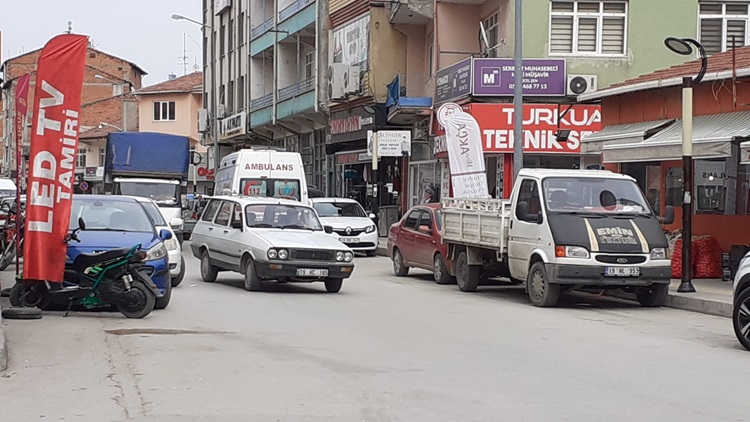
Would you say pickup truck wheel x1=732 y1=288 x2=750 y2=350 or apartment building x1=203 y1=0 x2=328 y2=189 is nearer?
pickup truck wheel x1=732 y1=288 x2=750 y2=350

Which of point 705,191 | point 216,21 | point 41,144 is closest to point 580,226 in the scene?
point 705,191

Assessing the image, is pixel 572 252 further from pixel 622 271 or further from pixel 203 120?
pixel 203 120

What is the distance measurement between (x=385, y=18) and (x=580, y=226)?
929 inches

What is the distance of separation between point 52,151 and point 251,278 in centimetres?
587

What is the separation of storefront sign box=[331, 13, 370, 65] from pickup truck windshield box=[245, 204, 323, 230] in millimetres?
20231

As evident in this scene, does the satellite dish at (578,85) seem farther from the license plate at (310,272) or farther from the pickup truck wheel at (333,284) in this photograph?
the license plate at (310,272)

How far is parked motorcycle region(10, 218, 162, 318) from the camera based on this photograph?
1302 centimetres

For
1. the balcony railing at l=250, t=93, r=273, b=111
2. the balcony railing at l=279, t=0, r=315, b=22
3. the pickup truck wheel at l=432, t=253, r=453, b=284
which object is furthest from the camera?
the balcony railing at l=250, t=93, r=273, b=111

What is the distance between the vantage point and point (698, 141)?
60.7 ft

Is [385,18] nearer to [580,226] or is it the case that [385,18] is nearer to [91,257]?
[580,226]

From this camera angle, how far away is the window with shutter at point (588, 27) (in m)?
29.7

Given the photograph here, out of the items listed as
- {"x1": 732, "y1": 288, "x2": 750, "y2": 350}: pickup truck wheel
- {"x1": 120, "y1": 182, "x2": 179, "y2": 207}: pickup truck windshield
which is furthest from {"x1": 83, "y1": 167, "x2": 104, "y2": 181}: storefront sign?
{"x1": 732, "y1": 288, "x2": 750, "y2": 350}: pickup truck wheel

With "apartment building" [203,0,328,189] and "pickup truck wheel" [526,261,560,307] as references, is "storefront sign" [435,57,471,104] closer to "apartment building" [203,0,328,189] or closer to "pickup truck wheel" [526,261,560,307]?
"apartment building" [203,0,328,189]

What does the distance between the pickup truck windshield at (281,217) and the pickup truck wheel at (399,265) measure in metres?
3.96
